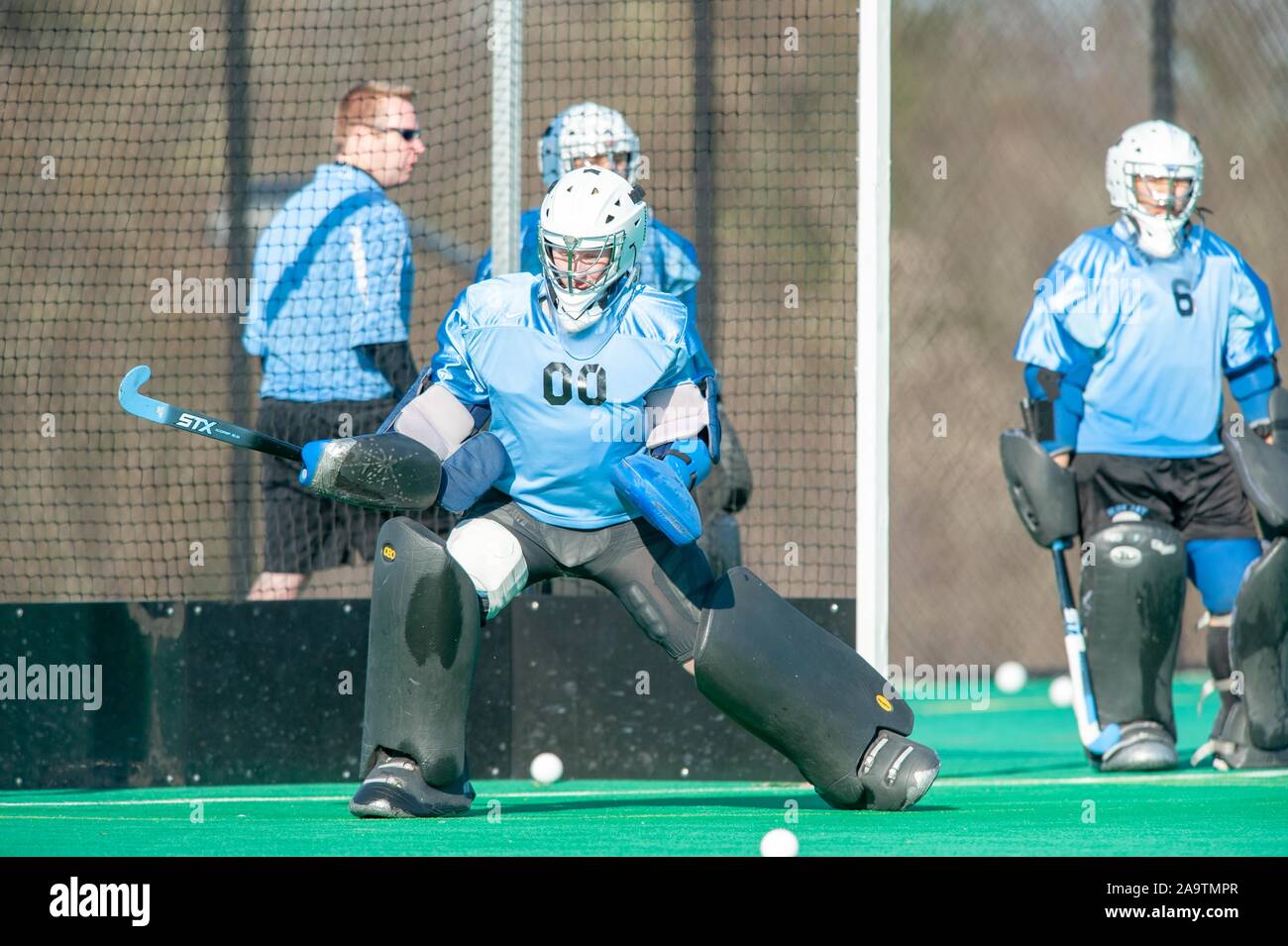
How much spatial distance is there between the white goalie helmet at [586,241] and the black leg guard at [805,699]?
0.70 meters

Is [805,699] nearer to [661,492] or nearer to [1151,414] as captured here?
[661,492]

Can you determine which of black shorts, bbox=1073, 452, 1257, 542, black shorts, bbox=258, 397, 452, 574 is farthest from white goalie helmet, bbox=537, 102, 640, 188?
black shorts, bbox=1073, 452, 1257, 542

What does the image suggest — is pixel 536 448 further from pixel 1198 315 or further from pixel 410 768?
pixel 1198 315

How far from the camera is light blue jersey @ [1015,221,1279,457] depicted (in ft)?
18.3

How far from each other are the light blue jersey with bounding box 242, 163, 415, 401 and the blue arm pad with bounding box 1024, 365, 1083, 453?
186 centimetres

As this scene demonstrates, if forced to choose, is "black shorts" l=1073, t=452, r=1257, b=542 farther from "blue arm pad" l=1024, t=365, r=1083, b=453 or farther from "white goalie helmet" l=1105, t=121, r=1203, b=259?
"white goalie helmet" l=1105, t=121, r=1203, b=259

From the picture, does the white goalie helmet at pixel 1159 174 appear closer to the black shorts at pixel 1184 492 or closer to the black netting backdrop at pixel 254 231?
the black shorts at pixel 1184 492

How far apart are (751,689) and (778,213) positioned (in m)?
4.56

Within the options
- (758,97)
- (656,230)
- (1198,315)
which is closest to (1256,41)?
(758,97)

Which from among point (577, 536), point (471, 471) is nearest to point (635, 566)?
point (577, 536)

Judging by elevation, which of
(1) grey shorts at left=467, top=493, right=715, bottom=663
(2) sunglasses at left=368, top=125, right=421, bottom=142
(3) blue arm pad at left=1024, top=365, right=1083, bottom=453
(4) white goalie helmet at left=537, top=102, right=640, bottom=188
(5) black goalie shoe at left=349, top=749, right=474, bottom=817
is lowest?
(5) black goalie shoe at left=349, top=749, right=474, bottom=817

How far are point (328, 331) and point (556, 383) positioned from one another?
1.52 metres

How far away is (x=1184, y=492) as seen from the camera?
5.59 meters

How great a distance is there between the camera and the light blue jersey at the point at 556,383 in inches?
170
